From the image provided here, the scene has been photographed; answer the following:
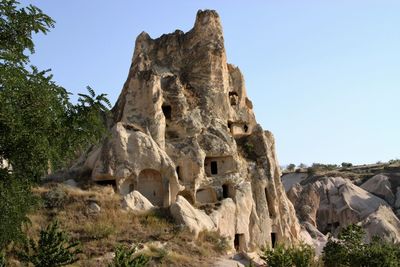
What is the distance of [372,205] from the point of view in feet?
178

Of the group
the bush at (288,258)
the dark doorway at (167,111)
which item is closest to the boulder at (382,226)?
the dark doorway at (167,111)

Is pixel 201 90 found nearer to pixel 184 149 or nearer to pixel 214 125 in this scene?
pixel 214 125

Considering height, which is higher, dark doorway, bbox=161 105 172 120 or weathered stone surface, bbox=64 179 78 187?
dark doorway, bbox=161 105 172 120

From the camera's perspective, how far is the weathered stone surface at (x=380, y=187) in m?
57.3

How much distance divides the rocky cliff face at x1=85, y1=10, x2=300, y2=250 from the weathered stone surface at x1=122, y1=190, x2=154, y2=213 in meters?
1.16

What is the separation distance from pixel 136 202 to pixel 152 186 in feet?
9.16

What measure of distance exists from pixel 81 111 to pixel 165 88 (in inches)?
687

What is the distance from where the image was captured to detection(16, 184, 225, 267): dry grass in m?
19.6

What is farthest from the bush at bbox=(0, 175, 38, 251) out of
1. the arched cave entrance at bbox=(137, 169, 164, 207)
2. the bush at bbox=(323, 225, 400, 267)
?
the arched cave entrance at bbox=(137, 169, 164, 207)

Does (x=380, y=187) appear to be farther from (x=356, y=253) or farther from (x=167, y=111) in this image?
(x=356, y=253)

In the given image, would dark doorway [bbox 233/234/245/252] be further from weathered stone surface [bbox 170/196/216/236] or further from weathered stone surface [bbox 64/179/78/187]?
weathered stone surface [bbox 64/179/78/187]

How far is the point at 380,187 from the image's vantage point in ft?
193

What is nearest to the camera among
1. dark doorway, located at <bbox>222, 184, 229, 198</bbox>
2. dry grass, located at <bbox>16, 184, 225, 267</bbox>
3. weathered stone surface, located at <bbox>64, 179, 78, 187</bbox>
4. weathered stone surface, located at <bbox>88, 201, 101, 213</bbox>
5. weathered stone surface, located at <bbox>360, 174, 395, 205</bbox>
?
dry grass, located at <bbox>16, 184, 225, 267</bbox>

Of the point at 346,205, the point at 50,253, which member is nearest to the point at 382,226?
the point at 346,205
